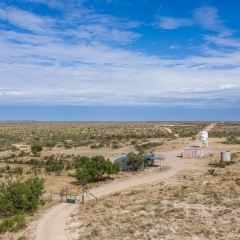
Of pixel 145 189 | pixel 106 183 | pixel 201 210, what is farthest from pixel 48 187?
pixel 201 210

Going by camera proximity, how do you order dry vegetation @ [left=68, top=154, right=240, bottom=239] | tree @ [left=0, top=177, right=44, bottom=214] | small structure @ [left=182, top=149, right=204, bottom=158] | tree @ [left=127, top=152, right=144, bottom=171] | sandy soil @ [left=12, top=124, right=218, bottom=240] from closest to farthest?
dry vegetation @ [left=68, top=154, right=240, bottom=239] → sandy soil @ [left=12, top=124, right=218, bottom=240] → tree @ [left=0, top=177, right=44, bottom=214] → tree @ [left=127, top=152, right=144, bottom=171] → small structure @ [left=182, top=149, right=204, bottom=158]

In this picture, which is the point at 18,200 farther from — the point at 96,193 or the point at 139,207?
the point at 139,207

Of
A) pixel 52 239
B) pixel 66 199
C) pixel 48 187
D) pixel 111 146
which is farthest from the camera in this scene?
pixel 111 146

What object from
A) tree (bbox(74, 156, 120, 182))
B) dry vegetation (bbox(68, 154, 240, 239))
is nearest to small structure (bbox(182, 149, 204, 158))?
tree (bbox(74, 156, 120, 182))

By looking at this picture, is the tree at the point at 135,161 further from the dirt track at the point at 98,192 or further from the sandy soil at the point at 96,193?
the dirt track at the point at 98,192

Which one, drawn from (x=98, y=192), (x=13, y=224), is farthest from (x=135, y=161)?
(x=13, y=224)

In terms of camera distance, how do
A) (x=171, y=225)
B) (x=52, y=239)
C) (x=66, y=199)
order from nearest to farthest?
(x=52, y=239)
(x=171, y=225)
(x=66, y=199)

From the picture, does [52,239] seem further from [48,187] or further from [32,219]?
[48,187]

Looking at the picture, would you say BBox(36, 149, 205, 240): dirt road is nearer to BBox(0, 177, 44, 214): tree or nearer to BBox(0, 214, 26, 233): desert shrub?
BBox(0, 214, 26, 233): desert shrub
